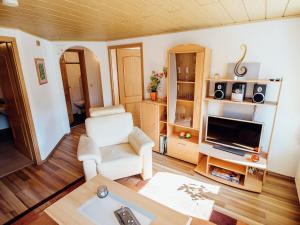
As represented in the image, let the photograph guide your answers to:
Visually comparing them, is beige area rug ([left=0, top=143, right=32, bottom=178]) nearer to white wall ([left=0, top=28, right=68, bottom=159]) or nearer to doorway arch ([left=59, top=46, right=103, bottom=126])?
white wall ([left=0, top=28, right=68, bottom=159])

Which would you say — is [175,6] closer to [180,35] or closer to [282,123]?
[180,35]

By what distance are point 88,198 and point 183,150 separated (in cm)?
171

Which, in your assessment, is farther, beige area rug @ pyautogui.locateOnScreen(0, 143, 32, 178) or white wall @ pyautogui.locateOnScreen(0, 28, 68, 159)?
beige area rug @ pyautogui.locateOnScreen(0, 143, 32, 178)

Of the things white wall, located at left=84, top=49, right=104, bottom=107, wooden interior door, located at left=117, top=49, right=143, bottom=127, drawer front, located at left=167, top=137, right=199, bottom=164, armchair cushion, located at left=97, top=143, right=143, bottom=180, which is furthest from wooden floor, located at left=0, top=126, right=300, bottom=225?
white wall, located at left=84, top=49, right=104, bottom=107

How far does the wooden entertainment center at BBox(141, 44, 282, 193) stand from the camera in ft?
7.53

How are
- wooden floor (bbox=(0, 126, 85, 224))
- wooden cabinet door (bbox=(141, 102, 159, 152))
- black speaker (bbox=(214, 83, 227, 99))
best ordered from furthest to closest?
wooden cabinet door (bbox=(141, 102, 159, 152))
black speaker (bbox=(214, 83, 227, 99))
wooden floor (bbox=(0, 126, 85, 224))

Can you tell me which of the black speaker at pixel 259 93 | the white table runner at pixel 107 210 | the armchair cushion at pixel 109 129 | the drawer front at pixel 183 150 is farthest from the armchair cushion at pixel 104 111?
Result: the black speaker at pixel 259 93

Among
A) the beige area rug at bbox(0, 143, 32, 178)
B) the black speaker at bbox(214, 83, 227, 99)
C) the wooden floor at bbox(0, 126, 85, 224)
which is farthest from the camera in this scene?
the beige area rug at bbox(0, 143, 32, 178)

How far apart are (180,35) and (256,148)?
208cm

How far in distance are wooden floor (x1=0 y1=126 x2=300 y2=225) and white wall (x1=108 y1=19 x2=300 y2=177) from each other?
0.47m

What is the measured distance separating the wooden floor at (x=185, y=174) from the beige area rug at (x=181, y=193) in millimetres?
105

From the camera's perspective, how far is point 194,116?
2645 mm

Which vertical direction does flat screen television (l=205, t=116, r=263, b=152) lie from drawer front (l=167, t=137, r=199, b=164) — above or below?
above

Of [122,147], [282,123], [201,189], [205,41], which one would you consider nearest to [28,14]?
[122,147]
